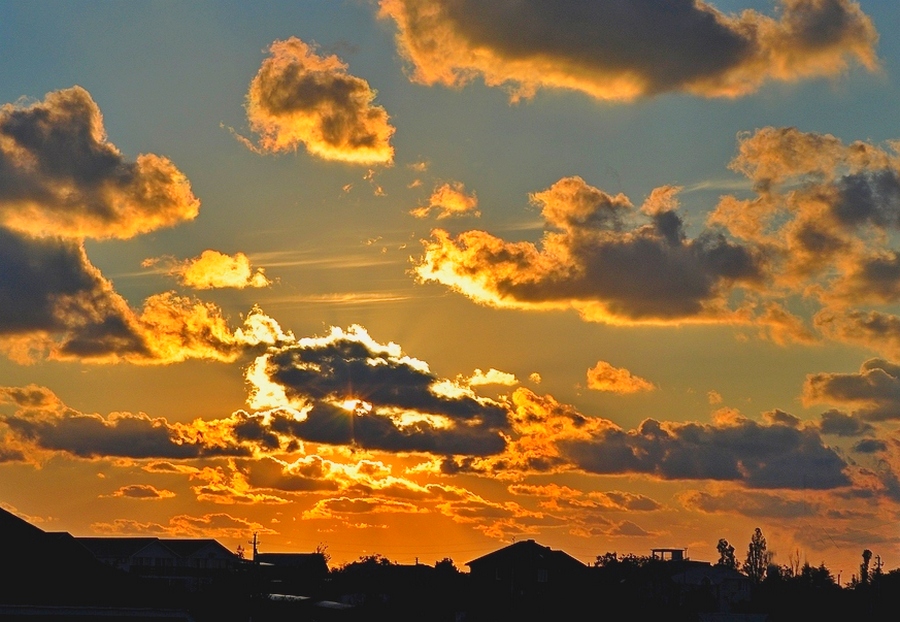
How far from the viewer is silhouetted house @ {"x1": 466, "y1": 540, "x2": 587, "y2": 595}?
138000 millimetres

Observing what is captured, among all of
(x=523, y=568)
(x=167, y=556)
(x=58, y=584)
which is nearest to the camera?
(x=58, y=584)

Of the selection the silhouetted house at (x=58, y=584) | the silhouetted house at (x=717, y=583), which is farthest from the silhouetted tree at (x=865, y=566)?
the silhouetted house at (x=58, y=584)

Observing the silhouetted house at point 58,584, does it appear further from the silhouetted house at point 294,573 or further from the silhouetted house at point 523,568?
the silhouetted house at point 523,568

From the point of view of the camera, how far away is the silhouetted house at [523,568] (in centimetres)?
13800

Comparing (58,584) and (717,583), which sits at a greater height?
(717,583)

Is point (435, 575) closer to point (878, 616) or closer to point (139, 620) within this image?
point (878, 616)

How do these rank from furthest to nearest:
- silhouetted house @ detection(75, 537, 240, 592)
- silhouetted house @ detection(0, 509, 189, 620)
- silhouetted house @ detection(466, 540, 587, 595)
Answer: silhouetted house @ detection(75, 537, 240, 592) → silhouetted house @ detection(466, 540, 587, 595) → silhouetted house @ detection(0, 509, 189, 620)

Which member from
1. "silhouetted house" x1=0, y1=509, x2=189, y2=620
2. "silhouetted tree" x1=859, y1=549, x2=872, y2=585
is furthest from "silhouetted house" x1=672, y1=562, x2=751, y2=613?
"silhouetted house" x1=0, y1=509, x2=189, y2=620

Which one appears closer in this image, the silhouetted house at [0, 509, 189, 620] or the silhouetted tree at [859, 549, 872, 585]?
the silhouetted house at [0, 509, 189, 620]

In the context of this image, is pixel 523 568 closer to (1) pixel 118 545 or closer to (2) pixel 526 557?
(2) pixel 526 557

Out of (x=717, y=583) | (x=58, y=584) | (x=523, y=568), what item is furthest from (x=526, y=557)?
(x=58, y=584)

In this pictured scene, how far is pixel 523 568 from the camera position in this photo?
139875mm

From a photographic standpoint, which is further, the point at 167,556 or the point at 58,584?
the point at 167,556

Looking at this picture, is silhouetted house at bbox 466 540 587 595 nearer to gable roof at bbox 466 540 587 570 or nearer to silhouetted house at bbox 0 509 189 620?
gable roof at bbox 466 540 587 570
